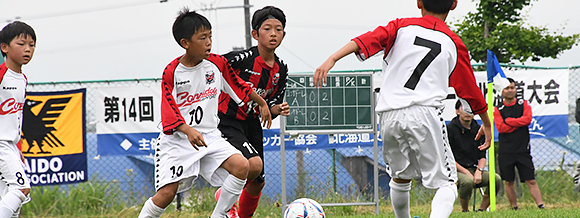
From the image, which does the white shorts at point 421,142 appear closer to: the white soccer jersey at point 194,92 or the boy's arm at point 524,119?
the white soccer jersey at point 194,92

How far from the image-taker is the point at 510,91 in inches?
322

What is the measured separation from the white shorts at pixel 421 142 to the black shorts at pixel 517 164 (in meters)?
4.92

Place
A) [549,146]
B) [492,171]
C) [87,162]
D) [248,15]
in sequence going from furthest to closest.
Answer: [248,15] → [549,146] → [87,162] → [492,171]

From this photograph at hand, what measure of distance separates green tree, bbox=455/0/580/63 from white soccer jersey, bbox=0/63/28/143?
7.58 m

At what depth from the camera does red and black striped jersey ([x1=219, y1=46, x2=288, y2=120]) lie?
4.96m

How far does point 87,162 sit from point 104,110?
2.55 ft

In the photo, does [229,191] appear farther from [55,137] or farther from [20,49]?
[55,137]

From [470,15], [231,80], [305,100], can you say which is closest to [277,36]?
[231,80]

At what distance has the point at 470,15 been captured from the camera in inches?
422

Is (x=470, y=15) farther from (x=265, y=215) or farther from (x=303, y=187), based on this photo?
(x=265, y=215)

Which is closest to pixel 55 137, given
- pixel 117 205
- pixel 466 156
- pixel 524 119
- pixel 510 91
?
pixel 117 205

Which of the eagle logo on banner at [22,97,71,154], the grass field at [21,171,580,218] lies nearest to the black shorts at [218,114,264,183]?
the grass field at [21,171,580,218]

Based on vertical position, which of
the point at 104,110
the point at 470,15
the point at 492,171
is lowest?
the point at 492,171

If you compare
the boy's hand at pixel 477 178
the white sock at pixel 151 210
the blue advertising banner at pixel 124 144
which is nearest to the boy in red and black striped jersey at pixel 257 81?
the white sock at pixel 151 210
